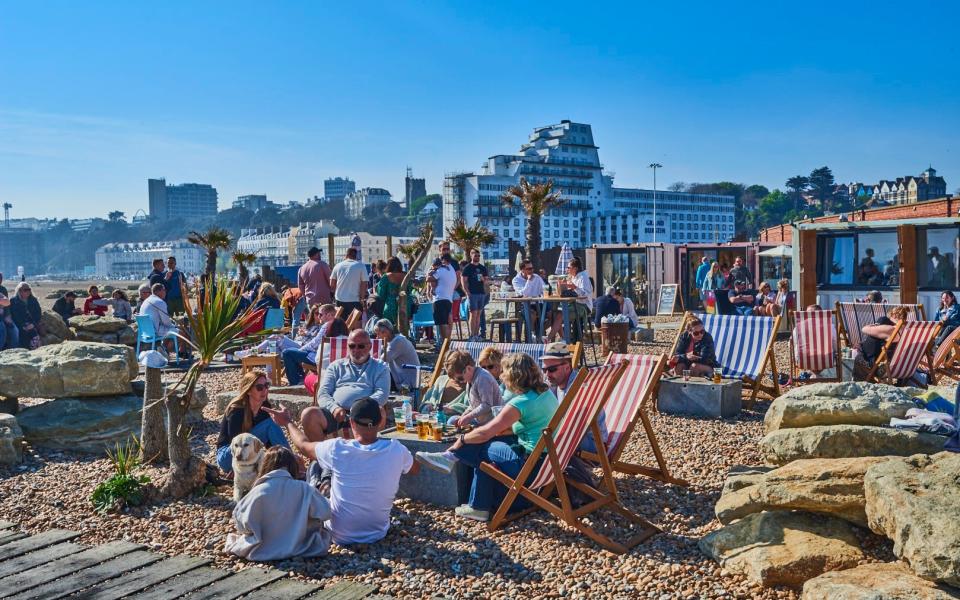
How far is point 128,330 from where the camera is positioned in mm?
13391

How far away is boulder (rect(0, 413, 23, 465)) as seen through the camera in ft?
21.2

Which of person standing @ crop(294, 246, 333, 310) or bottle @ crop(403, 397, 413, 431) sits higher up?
person standing @ crop(294, 246, 333, 310)

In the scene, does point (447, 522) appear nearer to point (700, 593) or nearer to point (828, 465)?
point (700, 593)

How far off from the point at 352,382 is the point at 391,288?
13.5 feet

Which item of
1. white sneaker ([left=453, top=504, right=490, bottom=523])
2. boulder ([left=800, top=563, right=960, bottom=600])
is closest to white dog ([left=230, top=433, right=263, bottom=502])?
white sneaker ([left=453, top=504, right=490, bottom=523])

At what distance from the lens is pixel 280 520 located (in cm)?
434

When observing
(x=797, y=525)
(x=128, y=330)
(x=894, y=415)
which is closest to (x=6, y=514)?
(x=797, y=525)

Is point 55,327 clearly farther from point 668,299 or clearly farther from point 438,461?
point 668,299

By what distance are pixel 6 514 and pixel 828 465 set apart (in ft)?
15.4

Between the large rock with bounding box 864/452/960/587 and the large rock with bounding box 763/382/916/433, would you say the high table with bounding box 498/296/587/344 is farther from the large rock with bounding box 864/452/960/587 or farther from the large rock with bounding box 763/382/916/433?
the large rock with bounding box 864/452/960/587

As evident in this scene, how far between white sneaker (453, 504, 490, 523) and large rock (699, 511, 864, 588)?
1178 mm

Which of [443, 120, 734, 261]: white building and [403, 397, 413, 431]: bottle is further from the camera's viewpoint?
[443, 120, 734, 261]: white building

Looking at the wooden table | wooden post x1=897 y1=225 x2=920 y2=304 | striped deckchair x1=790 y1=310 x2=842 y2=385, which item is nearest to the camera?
striped deckchair x1=790 y1=310 x2=842 y2=385

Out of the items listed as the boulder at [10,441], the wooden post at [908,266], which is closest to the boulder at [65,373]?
the boulder at [10,441]
